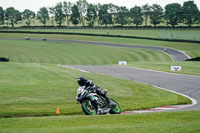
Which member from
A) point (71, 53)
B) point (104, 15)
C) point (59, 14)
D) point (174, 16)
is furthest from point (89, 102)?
point (59, 14)

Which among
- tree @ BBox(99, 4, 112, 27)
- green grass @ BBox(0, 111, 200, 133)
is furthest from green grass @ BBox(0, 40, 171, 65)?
tree @ BBox(99, 4, 112, 27)

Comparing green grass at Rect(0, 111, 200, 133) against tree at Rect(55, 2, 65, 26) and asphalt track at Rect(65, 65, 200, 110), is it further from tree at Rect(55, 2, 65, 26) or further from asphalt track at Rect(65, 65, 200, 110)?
tree at Rect(55, 2, 65, 26)

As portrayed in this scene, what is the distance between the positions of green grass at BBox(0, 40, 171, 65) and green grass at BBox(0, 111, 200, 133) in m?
43.7

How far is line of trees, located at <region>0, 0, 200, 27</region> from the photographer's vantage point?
434ft

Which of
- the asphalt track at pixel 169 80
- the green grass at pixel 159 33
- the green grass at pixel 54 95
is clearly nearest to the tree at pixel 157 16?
the green grass at pixel 159 33

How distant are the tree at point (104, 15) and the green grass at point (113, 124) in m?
138

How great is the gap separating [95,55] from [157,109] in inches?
1856

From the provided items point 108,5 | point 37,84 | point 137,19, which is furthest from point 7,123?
point 108,5

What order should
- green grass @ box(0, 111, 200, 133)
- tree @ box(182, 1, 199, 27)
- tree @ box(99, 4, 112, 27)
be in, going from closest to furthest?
green grass @ box(0, 111, 200, 133)
tree @ box(182, 1, 199, 27)
tree @ box(99, 4, 112, 27)

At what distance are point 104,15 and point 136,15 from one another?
13.2 m

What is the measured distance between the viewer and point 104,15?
150750 millimetres

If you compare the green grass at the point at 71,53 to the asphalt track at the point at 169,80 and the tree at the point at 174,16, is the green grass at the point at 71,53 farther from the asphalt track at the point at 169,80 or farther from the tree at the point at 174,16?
the tree at the point at 174,16

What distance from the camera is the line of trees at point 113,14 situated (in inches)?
5207

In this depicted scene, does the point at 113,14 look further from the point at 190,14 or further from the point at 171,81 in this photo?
the point at 171,81
